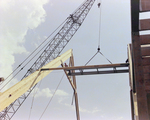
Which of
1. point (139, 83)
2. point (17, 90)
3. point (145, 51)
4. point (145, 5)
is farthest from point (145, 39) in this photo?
point (17, 90)

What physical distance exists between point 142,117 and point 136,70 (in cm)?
125

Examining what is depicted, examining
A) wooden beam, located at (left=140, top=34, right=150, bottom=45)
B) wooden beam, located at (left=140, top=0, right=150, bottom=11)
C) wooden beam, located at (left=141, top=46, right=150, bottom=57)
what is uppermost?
wooden beam, located at (left=140, top=0, right=150, bottom=11)

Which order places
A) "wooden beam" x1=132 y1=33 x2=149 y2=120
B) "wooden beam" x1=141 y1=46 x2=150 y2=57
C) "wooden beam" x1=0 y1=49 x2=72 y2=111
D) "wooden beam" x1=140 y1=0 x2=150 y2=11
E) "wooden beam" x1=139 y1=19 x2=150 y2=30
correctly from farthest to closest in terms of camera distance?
"wooden beam" x1=0 y1=49 x2=72 y2=111, "wooden beam" x1=141 y1=46 x2=150 y2=57, "wooden beam" x1=139 y1=19 x2=150 y2=30, "wooden beam" x1=140 y1=0 x2=150 y2=11, "wooden beam" x1=132 y1=33 x2=149 y2=120

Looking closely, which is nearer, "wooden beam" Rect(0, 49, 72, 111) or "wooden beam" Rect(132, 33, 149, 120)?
"wooden beam" Rect(132, 33, 149, 120)

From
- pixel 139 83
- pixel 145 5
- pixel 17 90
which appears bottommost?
pixel 17 90

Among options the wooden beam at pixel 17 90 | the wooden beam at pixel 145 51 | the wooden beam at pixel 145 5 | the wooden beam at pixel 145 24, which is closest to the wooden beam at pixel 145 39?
the wooden beam at pixel 145 51

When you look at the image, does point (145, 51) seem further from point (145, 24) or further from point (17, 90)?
point (17, 90)

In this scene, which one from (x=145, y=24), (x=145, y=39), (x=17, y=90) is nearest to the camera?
(x=145, y=24)

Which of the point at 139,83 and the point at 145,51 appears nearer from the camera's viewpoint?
the point at 139,83

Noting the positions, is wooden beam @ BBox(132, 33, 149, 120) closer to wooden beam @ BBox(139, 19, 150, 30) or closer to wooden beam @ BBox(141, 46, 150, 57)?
wooden beam @ BBox(139, 19, 150, 30)

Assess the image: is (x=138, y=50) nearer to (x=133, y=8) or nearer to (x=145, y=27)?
(x=145, y=27)

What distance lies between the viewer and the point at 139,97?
380 cm

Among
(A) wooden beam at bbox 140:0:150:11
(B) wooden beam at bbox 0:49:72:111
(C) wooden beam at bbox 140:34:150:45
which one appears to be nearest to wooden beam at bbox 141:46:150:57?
(C) wooden beam at bbox 140:34:150:45

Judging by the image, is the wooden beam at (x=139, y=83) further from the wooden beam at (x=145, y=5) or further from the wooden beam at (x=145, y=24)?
the wooden beam at (x=145, y=5)
